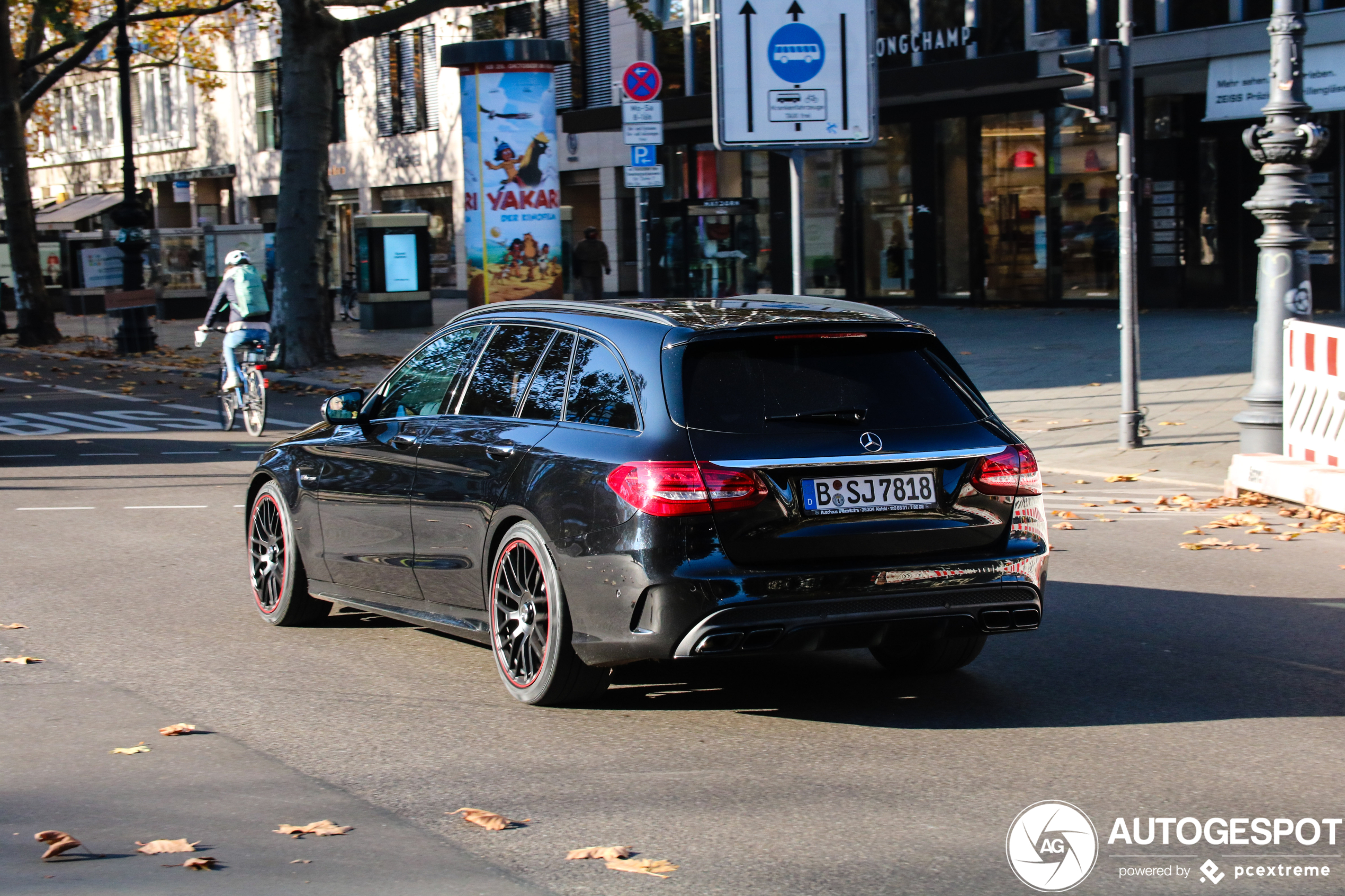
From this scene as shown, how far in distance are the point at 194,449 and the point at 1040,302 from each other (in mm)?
16871

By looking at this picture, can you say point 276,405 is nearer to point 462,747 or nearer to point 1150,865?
point 462,747

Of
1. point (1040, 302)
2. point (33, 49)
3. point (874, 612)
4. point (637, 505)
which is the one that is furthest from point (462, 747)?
point (33, 49)

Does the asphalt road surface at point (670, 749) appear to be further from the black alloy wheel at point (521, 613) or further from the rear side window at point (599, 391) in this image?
the rear side window at point (599, 391)

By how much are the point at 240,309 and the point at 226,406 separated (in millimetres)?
1042

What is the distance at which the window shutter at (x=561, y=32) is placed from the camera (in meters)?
40.8

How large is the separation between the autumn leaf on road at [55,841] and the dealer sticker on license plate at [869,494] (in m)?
2.47

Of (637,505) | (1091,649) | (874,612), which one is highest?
(637,505)

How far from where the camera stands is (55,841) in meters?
4.59

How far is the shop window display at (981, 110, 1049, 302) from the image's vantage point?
28141 millimetres

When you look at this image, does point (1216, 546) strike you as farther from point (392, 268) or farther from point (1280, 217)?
point (392, 268)

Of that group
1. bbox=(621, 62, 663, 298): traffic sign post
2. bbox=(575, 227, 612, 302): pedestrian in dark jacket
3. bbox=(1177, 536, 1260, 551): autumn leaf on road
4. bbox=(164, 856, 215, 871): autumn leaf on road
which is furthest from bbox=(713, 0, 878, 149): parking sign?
bbox=(575, 227, 612, 302): pedestrian in dark jacket

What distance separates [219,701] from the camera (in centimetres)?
634

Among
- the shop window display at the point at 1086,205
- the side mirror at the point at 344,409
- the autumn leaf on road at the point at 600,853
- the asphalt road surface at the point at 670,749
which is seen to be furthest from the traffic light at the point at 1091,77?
the shop window display at the point at 1086,205

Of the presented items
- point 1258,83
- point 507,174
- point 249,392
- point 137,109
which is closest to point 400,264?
A: point 507,174
